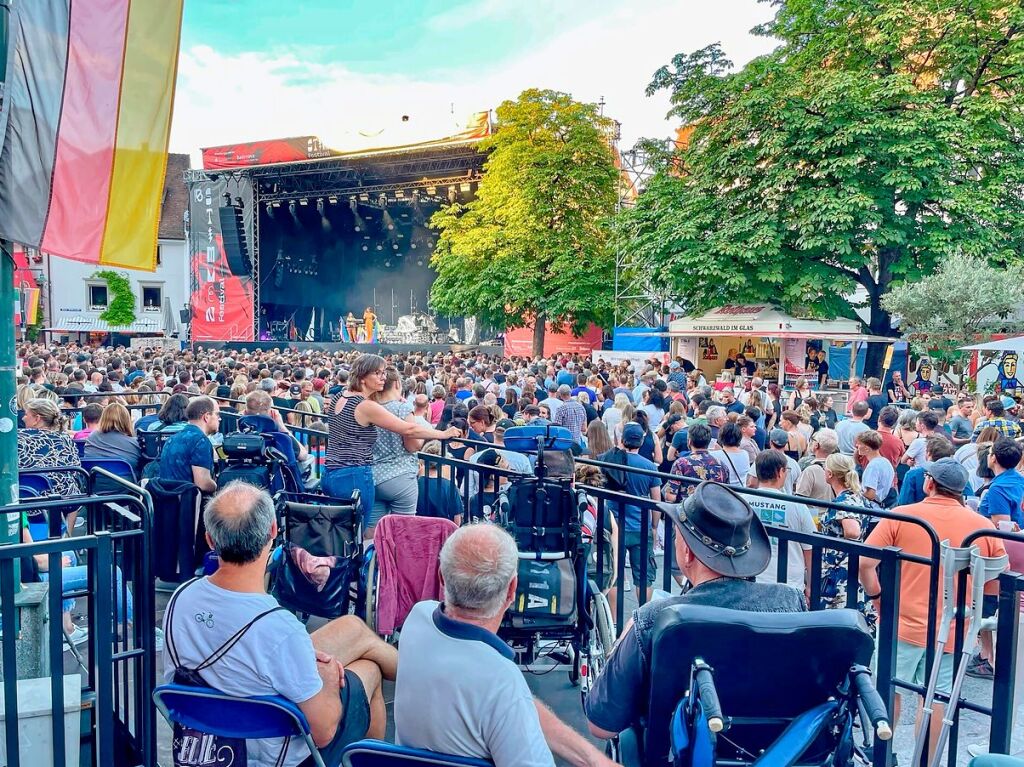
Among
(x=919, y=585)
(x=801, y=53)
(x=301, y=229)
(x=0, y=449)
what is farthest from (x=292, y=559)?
(x=301, y=229)

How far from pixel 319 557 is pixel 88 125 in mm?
2625

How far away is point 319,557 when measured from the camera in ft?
14.3

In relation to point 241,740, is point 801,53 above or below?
above

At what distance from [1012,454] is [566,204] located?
21862 millimetres

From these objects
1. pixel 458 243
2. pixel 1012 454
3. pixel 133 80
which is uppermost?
Result: pixel 458 243

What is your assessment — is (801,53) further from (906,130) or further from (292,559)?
(292,559)

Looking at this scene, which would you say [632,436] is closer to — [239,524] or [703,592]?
[703,592]

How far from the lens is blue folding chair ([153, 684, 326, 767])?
2.30 metres

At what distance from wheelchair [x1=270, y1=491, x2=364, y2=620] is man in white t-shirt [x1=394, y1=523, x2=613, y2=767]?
2.11 m

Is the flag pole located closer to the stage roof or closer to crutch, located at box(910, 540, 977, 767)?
crutch, located at box(910, 540, 977, 767)

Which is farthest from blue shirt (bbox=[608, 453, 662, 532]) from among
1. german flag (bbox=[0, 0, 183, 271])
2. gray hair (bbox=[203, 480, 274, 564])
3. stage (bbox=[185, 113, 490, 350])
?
stage (bbox=[185, 113, 490, 350])

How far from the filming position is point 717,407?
28.3 ft

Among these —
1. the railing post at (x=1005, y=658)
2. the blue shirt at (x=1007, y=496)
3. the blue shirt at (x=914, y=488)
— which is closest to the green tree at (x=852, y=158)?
the blue shirt at (x=914, y=488)

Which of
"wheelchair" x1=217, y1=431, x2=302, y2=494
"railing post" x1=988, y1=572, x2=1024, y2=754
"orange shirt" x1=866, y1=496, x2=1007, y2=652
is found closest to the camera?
"railing post" x1=988, y1=572, x2=1024, y2=754
